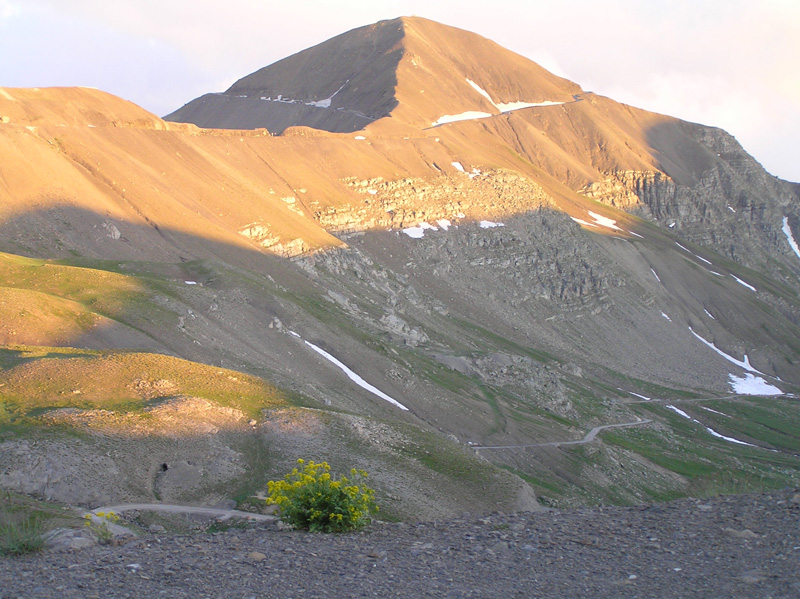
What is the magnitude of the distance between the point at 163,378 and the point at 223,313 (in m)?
21.0

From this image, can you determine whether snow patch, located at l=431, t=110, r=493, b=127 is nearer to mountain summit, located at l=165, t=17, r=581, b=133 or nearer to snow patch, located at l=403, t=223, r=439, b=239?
mountain summit, located at l=165, t=17, r=581, b=133

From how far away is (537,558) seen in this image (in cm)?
1167

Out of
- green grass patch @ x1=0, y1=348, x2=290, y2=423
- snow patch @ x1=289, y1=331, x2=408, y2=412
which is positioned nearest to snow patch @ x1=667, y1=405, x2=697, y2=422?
snow patch @ x1=289, y1=331, x2=408, y2=412

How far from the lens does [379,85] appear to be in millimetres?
162875

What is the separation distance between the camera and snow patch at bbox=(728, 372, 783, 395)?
11494cm

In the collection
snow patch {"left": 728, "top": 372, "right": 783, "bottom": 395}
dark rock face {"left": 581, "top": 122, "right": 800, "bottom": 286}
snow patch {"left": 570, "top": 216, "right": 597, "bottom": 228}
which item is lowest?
snow patch {"left": 728, "top": 372, "right": 783, "bottom": 395}

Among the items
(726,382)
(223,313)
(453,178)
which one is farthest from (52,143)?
(726,382)

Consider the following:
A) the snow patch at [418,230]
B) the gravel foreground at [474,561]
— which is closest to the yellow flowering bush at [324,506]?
the gravel foreground at [474,561]

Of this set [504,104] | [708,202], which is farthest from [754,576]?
[708,202]

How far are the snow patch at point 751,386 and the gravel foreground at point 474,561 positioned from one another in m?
112

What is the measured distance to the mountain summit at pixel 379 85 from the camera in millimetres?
159125

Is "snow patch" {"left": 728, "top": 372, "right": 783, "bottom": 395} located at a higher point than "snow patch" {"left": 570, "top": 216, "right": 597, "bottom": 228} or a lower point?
lower

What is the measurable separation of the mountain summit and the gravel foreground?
13878 centimetres

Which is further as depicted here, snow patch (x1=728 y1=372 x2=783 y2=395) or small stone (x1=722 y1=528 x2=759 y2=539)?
snow patch (x1=728 y1=372 x2=783 y2=395)
